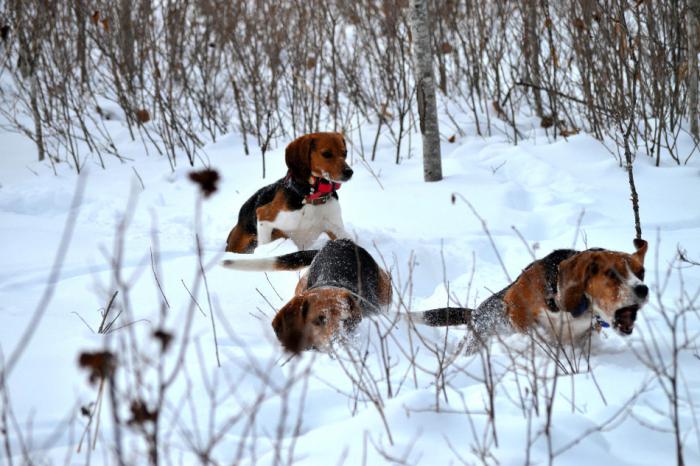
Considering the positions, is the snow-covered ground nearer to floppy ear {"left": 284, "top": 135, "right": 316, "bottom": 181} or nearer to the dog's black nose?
the dog's black nose

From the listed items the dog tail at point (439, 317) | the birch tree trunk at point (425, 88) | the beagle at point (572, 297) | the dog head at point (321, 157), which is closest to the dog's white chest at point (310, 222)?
the dog head at point (321, 157)

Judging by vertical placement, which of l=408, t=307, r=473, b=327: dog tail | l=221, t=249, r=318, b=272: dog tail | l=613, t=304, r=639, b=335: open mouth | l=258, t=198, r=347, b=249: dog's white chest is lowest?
l=408, t=307, r=473, b=327: dog tail

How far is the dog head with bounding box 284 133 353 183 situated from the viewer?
4719 millimetres

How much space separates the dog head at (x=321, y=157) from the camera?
4719mm

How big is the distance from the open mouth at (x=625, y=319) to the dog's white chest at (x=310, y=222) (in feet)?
7.84

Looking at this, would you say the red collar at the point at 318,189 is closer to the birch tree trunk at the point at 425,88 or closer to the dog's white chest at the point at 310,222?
the dog's white chest at the point at 310,222

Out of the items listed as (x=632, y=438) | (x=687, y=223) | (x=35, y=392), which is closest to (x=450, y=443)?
(x=632, y=438)

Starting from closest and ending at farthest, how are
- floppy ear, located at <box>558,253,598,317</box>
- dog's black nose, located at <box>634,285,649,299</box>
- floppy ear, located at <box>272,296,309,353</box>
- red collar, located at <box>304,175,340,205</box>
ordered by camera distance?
dog's black nose, located at <box>634,285,649,299</box> < floppy ear, located at <box>558,253,598,317</box> < floppy ear, located at <box>272,296,309,353</box> < red collar, located at <box>304,175,340,205</box>

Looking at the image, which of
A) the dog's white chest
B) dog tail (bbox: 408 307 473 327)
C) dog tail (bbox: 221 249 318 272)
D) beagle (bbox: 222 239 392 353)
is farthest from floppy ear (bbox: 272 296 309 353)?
the dog's white chest

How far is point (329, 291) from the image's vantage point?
3.35m

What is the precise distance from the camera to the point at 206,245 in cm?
535

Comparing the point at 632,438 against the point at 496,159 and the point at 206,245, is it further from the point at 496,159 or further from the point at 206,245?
the point at 496,159

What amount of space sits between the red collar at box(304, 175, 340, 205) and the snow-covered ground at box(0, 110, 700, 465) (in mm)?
358

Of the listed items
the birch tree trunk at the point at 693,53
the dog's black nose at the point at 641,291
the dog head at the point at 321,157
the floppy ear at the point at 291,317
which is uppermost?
the birch tree trunk at the point at 693,53
